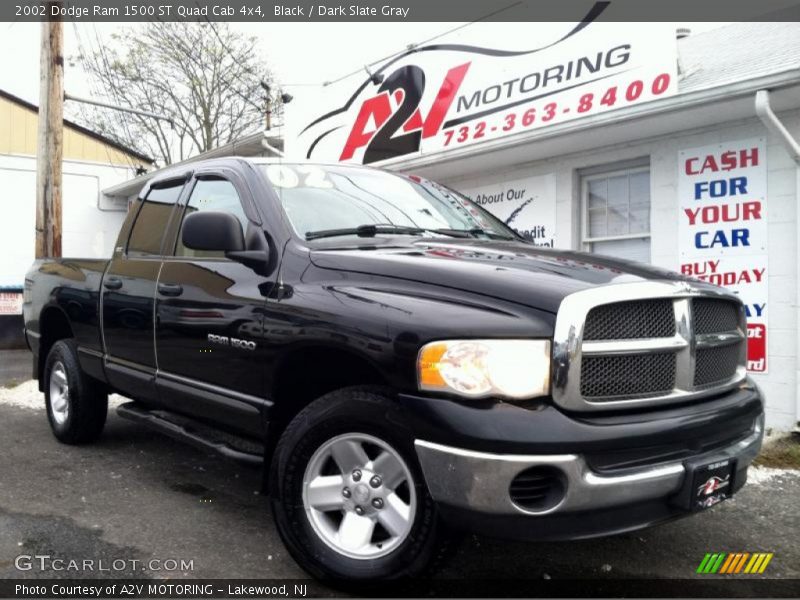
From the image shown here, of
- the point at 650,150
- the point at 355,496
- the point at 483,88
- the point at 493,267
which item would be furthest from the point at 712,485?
the point at 483,88

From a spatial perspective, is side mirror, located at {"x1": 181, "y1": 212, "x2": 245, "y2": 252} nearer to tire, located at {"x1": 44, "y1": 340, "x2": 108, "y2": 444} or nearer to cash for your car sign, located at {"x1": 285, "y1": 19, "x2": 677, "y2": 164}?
tire, located at {"x1": 44, "y1": 340, "x2": 108, "y2": 444}

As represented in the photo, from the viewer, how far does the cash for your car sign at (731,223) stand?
20.6 ft

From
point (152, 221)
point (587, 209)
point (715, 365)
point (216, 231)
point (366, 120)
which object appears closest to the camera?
point (715, 365)

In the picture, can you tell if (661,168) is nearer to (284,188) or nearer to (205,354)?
(284,188)

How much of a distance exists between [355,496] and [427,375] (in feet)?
2.14

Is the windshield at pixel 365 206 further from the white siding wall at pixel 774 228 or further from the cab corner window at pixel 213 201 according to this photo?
the white siding wall at pixel 774 228

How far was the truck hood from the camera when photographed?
2.76m

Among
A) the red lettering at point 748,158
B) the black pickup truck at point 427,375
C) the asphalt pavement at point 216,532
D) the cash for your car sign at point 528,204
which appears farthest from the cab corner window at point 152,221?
the red lettering at point 748,158

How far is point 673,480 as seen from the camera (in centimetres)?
267

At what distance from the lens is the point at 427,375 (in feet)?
8.80

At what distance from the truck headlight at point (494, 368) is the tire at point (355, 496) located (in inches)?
10.9

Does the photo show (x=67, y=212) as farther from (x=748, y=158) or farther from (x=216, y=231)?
(x=216, y=231)

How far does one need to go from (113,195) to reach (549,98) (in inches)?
544
